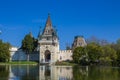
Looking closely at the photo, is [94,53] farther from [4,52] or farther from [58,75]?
[58,75]

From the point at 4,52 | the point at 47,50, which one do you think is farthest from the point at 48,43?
the point at 4,52

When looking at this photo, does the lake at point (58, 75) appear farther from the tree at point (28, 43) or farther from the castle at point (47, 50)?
the castle at point (47, 50)

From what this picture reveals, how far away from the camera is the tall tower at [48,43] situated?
110m

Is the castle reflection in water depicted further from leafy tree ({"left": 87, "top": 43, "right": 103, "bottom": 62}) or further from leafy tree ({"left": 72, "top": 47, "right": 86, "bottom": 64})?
leafy tree ({"left": 72, "top": 47, "right": 86, "bottom": 64})

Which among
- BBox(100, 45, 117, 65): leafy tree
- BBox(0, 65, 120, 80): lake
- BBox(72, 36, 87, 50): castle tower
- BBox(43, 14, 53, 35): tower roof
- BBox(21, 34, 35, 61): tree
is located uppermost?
BBox(43, 14, 53, 35): tower roof

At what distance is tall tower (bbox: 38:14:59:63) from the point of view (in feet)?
361

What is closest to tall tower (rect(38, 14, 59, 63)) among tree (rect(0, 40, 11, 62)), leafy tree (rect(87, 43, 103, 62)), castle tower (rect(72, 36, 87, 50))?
tree (rect(0, 40, 11, 62))

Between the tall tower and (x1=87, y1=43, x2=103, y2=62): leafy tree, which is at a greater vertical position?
the tall tower

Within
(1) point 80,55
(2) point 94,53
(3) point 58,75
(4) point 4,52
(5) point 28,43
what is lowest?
(3) point 58,75

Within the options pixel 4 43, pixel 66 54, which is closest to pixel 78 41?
pixel 66 54

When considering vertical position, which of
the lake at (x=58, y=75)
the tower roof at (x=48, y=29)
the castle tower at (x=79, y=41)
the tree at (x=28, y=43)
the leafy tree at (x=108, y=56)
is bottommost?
the lake at (x=58, y=75)

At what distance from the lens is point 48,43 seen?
364 ft

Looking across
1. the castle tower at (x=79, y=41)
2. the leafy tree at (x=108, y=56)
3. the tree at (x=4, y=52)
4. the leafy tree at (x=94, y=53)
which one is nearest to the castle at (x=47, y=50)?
the tree at (x=4, y=52)

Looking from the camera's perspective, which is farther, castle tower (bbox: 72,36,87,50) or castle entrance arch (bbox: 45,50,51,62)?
castle tower (bbox: 72,36,87,50)
